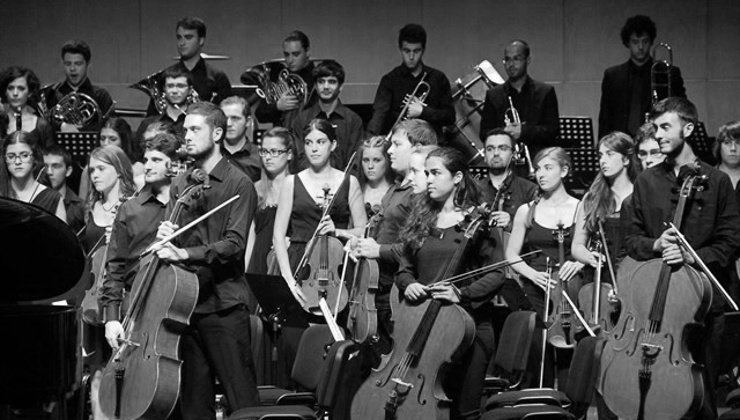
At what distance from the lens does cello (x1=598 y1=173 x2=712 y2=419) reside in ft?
17.1

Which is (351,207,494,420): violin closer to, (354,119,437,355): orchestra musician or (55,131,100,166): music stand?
(354,119,437,355): orchestra musician

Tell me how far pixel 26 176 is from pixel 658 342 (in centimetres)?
376

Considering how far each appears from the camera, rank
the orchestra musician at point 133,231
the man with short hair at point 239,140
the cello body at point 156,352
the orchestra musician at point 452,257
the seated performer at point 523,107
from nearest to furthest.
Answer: the cello body at point 156,352
the orchestra musician at point 452,257
the orchestra musician at point 133,231
the man with short hair at point 239,140
the seated performer at point 523,107

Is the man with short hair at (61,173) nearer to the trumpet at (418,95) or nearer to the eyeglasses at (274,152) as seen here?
the eyeglasses at (274,152)

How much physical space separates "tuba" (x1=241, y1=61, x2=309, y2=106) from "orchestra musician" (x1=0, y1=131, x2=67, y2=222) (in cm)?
172

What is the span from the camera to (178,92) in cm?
772

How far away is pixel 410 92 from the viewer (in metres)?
8.28

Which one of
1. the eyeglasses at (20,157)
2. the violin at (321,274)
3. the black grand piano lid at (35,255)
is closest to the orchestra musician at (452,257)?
the violin at (321,274)

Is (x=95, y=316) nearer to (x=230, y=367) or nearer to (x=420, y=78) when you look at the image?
(x=230, y=367)

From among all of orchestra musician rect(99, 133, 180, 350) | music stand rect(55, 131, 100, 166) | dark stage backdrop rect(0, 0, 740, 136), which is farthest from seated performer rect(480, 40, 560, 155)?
orchestra musician rect(99, 133, 180, 350)

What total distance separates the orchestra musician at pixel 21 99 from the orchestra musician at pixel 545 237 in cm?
311

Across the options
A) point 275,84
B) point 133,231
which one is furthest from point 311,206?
point 275,84

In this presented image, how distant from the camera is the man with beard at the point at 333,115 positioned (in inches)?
307

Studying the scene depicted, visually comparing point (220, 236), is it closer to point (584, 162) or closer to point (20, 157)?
point (20, 157)
